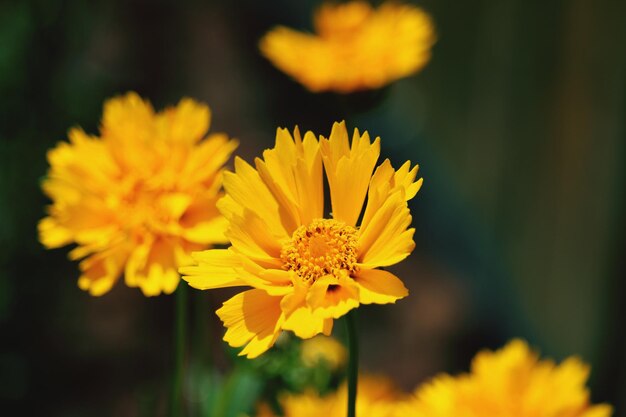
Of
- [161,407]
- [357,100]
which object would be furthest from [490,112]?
[161,407]

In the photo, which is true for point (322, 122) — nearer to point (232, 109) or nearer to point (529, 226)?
point (232, 109)

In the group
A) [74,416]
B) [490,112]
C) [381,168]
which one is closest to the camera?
[381,168]

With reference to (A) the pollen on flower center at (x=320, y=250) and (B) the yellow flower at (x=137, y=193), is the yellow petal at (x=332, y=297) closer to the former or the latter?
(A) the pollen on flower center at (x=320, y=250)

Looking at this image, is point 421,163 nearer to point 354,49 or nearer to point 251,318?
point 354,49

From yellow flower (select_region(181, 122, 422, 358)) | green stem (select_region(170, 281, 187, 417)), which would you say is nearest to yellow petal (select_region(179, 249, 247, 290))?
yellow flower (select_region(181, 122, 422, 358))

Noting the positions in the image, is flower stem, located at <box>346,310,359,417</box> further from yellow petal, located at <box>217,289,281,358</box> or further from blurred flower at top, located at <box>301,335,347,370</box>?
blurred flower at top, located at <box>301,335,347,370</box>

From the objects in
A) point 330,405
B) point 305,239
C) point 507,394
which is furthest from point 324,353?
point 305,239

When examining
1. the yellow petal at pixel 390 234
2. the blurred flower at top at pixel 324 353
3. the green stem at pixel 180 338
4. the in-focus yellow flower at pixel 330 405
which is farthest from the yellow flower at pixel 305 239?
the blurred flower at top at pixel 324 353
